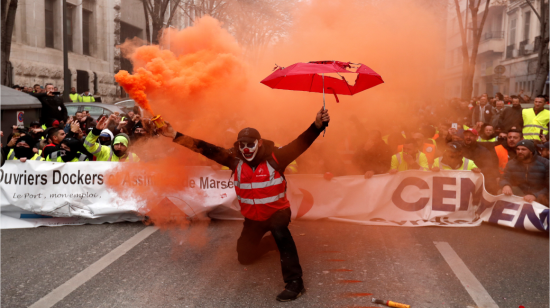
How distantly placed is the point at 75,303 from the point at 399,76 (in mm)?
6765

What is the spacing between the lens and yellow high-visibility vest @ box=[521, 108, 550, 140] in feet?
34.8

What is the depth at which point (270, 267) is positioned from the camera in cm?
498

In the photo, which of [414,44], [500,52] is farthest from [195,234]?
[500,52]

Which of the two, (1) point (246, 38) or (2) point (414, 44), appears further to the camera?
(1) point (246, 38)

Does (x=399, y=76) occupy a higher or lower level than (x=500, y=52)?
lower

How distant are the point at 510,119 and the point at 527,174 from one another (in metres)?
5.18

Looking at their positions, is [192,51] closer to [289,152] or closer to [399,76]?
[289,152]

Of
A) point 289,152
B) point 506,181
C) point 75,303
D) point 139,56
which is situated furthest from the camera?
point 506,181

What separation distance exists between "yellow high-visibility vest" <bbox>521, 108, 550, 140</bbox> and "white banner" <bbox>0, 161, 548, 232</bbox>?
470cm

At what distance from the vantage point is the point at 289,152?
468 centimetres

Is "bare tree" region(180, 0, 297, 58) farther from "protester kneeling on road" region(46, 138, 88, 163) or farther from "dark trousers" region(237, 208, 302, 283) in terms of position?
"dark trousers" region(237, 208, 302, 283)

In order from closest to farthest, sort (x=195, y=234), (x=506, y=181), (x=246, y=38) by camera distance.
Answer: (x=195, y=234) < (x=506, y=181) < (x=246, y=38)

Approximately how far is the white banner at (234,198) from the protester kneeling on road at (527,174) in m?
0.40

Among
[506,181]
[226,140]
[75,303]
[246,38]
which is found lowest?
[75,303]
